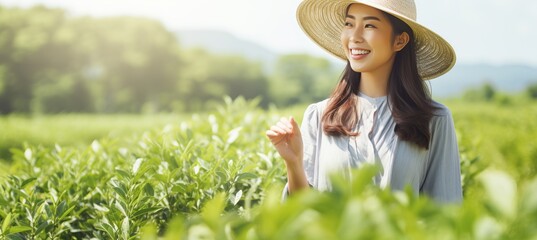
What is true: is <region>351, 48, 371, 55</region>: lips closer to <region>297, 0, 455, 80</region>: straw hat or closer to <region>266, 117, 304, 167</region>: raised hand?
<region>297, 0, 455, 80</region>: straw hat

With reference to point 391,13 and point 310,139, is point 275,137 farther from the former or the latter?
point 391,13

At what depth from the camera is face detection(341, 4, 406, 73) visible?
8.16ft

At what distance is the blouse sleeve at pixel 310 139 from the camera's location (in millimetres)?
2582

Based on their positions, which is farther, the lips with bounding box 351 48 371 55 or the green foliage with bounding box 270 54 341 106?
the green foliage with bounding box 270 54 341 106

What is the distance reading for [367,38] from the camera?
2482 millimetres

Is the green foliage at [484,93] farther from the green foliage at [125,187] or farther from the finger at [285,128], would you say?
the finger at [285,128]

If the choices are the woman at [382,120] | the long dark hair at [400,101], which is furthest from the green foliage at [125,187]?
the long dark hair at [400,101]

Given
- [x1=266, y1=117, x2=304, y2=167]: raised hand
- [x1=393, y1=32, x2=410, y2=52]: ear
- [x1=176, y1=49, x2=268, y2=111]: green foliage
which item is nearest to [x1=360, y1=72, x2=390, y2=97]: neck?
[x1=393, y1=32, x2=410, y2=52]: ear

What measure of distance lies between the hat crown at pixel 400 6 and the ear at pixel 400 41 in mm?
82

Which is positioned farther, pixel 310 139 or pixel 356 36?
pixel 310 139

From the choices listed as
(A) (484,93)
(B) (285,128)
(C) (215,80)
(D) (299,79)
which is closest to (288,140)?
(B) (285,128)

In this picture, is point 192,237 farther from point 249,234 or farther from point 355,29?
point 355,29

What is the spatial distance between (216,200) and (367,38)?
5.24 feet

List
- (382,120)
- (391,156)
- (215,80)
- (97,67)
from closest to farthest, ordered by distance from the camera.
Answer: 1. (391,156)
2. (382,120)
3. (97,67)
4. (215,80)
